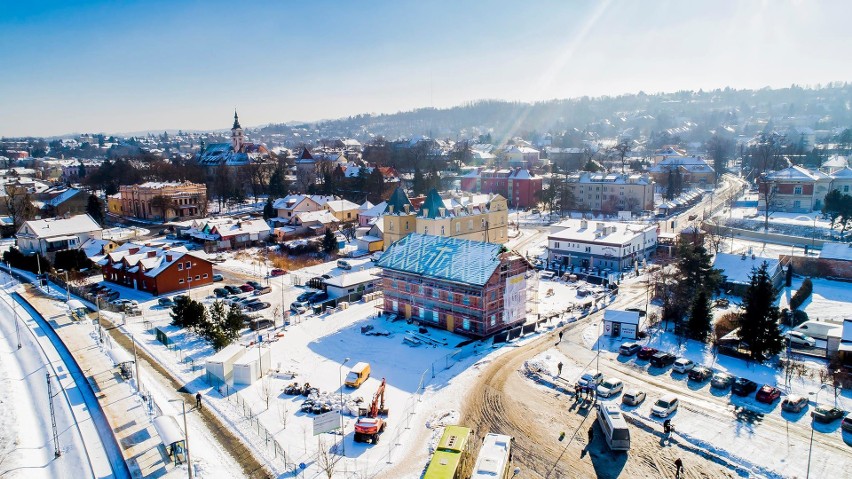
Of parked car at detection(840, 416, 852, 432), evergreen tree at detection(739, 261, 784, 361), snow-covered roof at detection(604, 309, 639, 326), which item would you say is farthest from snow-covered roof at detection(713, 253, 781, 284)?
parked car at detection(840, 416, 852, 432)

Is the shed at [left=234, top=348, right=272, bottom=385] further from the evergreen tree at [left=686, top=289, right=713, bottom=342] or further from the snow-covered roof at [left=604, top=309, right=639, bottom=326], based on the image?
the evergreen tree at [left=686, top=289, right=713, bottom=342]

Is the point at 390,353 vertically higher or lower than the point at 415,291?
lower

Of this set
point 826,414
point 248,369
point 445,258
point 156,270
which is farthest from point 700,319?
point 156,270

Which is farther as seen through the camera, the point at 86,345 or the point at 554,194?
the point at 554,194

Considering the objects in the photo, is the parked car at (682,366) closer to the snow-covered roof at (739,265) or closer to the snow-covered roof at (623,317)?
the snow-covered roof at (623,317)

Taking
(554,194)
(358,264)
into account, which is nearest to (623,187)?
(554,194)

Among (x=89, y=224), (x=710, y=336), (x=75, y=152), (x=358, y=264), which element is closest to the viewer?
(x=710, y=336)

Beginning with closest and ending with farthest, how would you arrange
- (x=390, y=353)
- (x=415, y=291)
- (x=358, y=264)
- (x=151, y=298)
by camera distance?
(x=390, y=353)
(x=415, y=291)
(x=151, y=298)
(x=358, y=264)

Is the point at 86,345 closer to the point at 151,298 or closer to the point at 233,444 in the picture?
the point at 151,298
